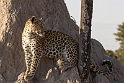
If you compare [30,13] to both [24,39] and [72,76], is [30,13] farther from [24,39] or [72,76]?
[72,76]

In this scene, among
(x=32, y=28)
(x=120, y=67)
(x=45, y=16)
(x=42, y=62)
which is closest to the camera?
(x=32, y=28)

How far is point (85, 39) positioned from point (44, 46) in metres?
0.82

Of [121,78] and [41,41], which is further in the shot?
[121,78]

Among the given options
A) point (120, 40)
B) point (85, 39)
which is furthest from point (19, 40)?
point (120, 40)

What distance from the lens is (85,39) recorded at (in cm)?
829

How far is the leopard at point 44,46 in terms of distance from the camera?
8172 mm

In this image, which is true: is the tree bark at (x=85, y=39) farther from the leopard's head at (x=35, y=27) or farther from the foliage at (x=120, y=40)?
the foliage at (x=120, y=40)

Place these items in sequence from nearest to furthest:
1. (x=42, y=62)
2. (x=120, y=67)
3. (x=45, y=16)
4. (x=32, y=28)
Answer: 1. (x=32, y=28)
2. (x=42, y=62)
3. (x=45, y=16)
4. (x=120, y=67)

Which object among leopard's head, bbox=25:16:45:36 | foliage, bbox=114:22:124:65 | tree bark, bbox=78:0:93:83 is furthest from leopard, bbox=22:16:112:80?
foliage, bbox=114:22:124:65

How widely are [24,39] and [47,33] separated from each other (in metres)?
0.50

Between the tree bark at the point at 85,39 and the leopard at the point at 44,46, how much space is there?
0.59ft

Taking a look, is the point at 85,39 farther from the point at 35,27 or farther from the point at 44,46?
the point at 35,27

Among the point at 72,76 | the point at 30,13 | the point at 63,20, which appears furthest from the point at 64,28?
the point at 72,76

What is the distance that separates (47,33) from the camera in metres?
8.50
